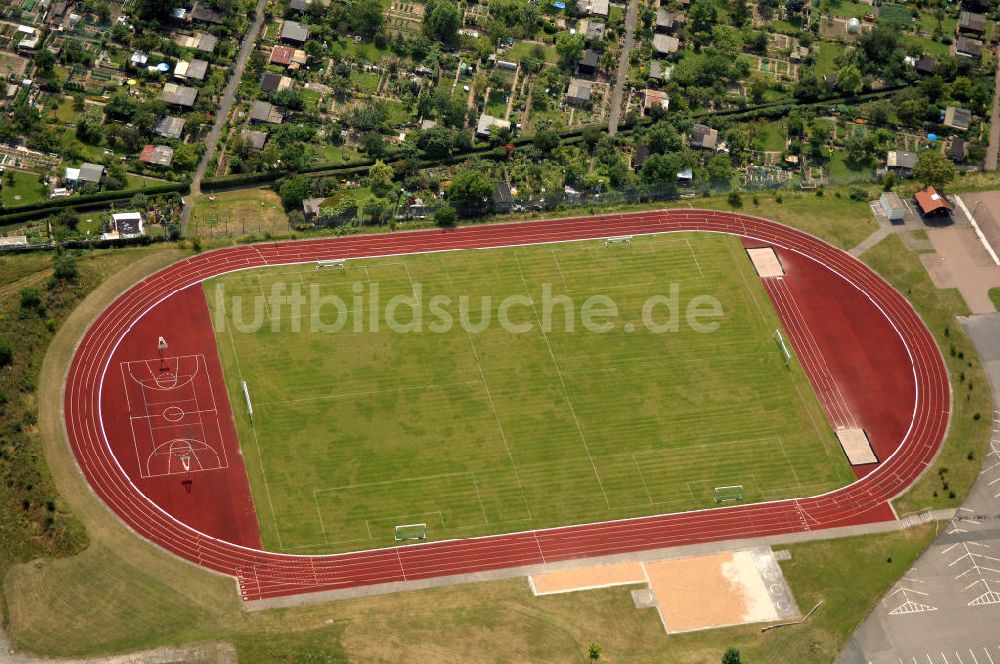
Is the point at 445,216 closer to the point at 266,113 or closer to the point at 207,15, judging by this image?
the point at 266,113

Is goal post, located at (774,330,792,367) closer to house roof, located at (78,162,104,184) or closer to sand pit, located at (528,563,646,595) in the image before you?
sand pit, located at (528,563,646,595)

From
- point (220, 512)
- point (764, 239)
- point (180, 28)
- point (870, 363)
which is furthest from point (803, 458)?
point (180, 28)

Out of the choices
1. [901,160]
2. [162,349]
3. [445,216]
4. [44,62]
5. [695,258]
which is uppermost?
[44,62]

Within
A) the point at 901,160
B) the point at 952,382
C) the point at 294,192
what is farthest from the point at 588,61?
the point at 952,382

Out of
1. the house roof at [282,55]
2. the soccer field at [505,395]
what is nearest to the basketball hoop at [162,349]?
the soccer field at [505,395]

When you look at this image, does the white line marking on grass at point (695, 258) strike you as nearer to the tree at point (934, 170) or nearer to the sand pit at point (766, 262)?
the sand pit at point (766, 262)

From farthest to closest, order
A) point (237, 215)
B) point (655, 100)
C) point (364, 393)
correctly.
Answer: point (655, 100)
point (237, 215)
point (364, 393)

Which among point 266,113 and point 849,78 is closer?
point 266,113
